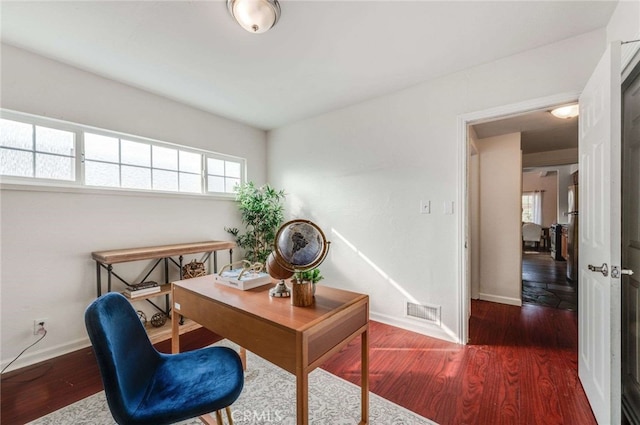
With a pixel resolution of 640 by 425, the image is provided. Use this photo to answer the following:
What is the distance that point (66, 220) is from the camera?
226 centimetres

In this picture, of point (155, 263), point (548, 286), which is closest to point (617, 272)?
point (155, 263)

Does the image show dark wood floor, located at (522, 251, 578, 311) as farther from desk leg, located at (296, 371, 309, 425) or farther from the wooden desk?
desk leg, located at (296, 371, 309, 425)

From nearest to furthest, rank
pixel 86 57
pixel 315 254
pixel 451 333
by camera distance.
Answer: pixel 315 254
pixel 86 57
pixel 451 333

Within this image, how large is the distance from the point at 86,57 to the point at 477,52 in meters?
3.25

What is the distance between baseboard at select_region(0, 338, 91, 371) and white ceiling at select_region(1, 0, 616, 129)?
8.04 feet

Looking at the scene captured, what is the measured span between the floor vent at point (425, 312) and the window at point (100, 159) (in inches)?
111

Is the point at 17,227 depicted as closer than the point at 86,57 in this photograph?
Yes

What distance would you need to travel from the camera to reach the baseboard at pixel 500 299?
3.38 m

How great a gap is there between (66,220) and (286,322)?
2409 millimetres

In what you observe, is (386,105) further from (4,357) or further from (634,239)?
(4,357)

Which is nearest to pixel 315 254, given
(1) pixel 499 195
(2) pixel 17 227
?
(2) pixel 17 227

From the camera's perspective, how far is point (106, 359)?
3.14 feet

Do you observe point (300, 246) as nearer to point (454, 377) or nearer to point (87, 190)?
point (454, 377)

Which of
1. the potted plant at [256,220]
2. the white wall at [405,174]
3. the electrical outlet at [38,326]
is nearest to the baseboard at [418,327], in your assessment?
the white wall at [405,174]
